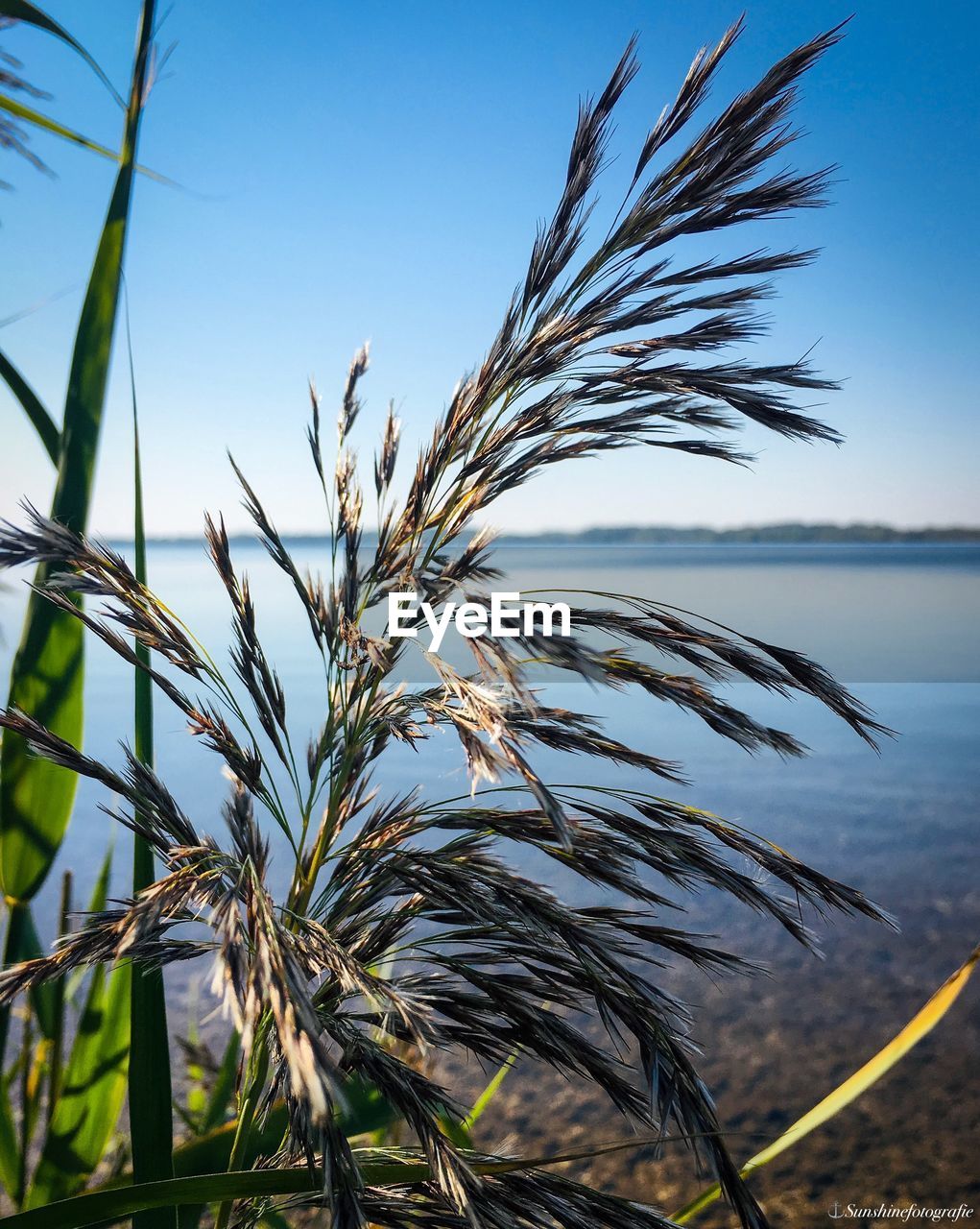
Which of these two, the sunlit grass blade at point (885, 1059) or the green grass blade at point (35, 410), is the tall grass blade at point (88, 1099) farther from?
the sunlit grass blade at point (885, 1059)

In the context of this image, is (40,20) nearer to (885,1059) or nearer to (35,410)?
(35,410)

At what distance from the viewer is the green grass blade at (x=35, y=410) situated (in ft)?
3.20

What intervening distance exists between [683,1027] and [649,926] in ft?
0.28

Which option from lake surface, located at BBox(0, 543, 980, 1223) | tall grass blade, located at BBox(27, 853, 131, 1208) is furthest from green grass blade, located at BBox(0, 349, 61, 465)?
tall grass blade, located at BBox(27, 853, 131, 1208)

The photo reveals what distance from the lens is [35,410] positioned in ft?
3.31

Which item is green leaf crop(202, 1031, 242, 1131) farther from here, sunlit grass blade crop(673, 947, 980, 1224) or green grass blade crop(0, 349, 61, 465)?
green grass blade crop(0, 349, 61, 465)

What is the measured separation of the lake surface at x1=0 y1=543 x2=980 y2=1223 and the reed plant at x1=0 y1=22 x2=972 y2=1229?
11 cm

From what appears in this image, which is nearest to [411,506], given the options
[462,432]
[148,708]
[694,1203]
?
[462,432]

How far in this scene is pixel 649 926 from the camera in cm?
75

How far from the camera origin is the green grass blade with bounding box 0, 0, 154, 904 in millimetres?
939

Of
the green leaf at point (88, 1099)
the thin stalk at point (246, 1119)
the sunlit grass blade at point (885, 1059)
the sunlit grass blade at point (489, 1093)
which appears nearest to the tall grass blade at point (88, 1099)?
the green leaf at point (88, 1099)

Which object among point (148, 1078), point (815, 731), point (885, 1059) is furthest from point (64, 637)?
point (815, 731)

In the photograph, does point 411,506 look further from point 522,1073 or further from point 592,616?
point 522,1073

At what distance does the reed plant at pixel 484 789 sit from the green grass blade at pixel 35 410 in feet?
1.09
